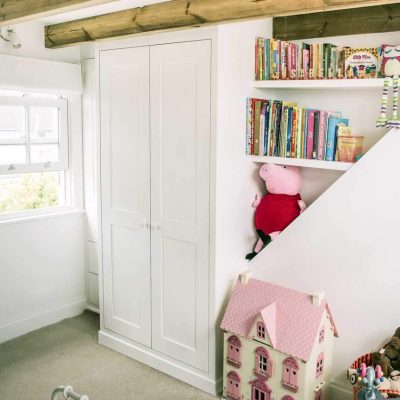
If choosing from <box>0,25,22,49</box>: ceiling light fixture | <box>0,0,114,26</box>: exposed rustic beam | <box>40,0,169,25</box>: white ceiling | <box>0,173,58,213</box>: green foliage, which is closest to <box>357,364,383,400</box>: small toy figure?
<box>0,0,114,26</box>: exposed rustic beam

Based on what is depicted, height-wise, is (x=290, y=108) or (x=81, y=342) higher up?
(x=290, y=108)

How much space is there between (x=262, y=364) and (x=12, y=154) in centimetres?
219

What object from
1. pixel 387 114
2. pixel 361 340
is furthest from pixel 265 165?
pixel 361 340

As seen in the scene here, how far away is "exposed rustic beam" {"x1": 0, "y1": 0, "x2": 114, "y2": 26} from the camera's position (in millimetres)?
2217

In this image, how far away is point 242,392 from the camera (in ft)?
9.37

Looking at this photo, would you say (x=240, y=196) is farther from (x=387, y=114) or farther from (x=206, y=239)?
(x=387, y=114)

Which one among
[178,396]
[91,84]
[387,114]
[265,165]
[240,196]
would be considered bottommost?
[178,396]

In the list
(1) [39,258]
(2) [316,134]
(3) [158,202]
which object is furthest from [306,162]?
(1) [39,258]

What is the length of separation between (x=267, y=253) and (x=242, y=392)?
785 millimetres

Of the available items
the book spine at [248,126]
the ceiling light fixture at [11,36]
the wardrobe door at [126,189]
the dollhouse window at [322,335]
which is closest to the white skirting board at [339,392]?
the dollhouse window at [322,335]

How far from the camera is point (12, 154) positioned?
3.61m

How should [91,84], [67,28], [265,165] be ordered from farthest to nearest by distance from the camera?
[91,84]
[67,28]
[265,165]

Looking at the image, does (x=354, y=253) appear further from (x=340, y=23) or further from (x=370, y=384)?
(x=340, y=23)

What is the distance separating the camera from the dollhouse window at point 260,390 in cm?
275
